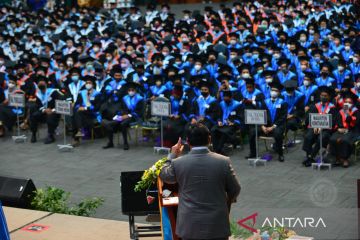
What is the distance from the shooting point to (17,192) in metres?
11.0

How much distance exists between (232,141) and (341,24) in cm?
1110

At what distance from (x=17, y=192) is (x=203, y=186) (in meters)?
5.17

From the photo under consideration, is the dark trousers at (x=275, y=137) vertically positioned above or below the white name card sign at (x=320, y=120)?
below

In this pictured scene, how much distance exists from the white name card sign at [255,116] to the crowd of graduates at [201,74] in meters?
0.32

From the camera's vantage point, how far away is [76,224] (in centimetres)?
1009

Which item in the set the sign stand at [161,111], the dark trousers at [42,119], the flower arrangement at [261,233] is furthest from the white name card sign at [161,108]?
the flower arrangement at [261,233]

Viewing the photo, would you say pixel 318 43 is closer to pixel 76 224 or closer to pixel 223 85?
pixel 223 85

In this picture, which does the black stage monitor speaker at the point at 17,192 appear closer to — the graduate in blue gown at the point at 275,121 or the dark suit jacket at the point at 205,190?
the dark suit jacket at the point at 205,190

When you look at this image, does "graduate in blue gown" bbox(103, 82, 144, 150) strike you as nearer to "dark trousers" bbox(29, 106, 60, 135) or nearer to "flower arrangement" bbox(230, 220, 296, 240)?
"dark trousers" bbox(29, 106, 60, 135)

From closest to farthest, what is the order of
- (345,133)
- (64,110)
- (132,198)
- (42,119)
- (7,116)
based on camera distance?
(132,198) → (345,133) → (64,110) → (42,119) → (7,116)

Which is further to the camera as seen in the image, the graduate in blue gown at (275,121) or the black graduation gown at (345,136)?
the graduate in blue gown at (275,121)

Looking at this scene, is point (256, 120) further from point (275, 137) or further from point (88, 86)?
point (88, 86)

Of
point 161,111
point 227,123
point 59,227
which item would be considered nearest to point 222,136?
point 227,123

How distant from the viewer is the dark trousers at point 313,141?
14.5 m
